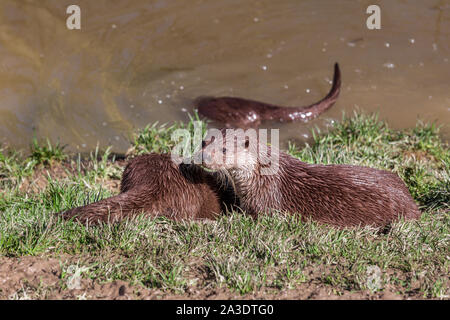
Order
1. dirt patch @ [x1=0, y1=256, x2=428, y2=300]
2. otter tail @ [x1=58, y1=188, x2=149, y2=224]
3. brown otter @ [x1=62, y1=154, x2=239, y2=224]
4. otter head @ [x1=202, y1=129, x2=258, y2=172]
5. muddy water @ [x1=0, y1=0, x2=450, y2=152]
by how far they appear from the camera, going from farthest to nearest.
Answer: muddy water @ [x1=0, y1=0, x2=450, y2=152], otter head @ [x1=202, y1=129, x2=258, y2=172], brown otter @ [x1=62, y1=154, x2=239, y2=224], otter tail @ [x1=58, y1=188, x2=149, y2=224], dirt patch @ [x1=0, y1=256, x2=428, y2=300]

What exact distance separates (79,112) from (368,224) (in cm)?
331

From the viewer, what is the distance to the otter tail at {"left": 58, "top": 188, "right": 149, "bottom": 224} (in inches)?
120

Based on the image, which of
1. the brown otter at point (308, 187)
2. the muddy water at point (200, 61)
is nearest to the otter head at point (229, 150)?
the brown otter at point (308, 187)

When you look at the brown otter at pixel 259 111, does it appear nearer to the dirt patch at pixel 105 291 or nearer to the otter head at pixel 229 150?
the otter head at pixel 229 150

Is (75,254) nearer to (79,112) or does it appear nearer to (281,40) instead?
(79,112)

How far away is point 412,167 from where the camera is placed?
4.13 meters

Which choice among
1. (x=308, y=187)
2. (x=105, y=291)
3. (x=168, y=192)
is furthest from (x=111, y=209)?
(x=308, y=187)

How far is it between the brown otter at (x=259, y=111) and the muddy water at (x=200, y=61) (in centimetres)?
11

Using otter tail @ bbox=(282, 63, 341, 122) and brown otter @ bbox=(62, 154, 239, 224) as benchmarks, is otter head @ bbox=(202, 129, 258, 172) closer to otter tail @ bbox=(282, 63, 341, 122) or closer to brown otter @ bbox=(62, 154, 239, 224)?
brown otter @ bbox=(62, 154, 239, 224)

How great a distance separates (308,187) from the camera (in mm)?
3439

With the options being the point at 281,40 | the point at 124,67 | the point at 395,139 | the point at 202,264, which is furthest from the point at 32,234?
the point at 281,40

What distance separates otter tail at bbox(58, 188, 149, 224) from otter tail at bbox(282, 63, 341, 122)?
2.59 m

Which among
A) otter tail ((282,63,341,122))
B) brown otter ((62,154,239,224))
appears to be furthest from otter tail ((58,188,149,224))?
otter tail ((282,63,341,122))

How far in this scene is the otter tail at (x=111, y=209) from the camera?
3.04m
